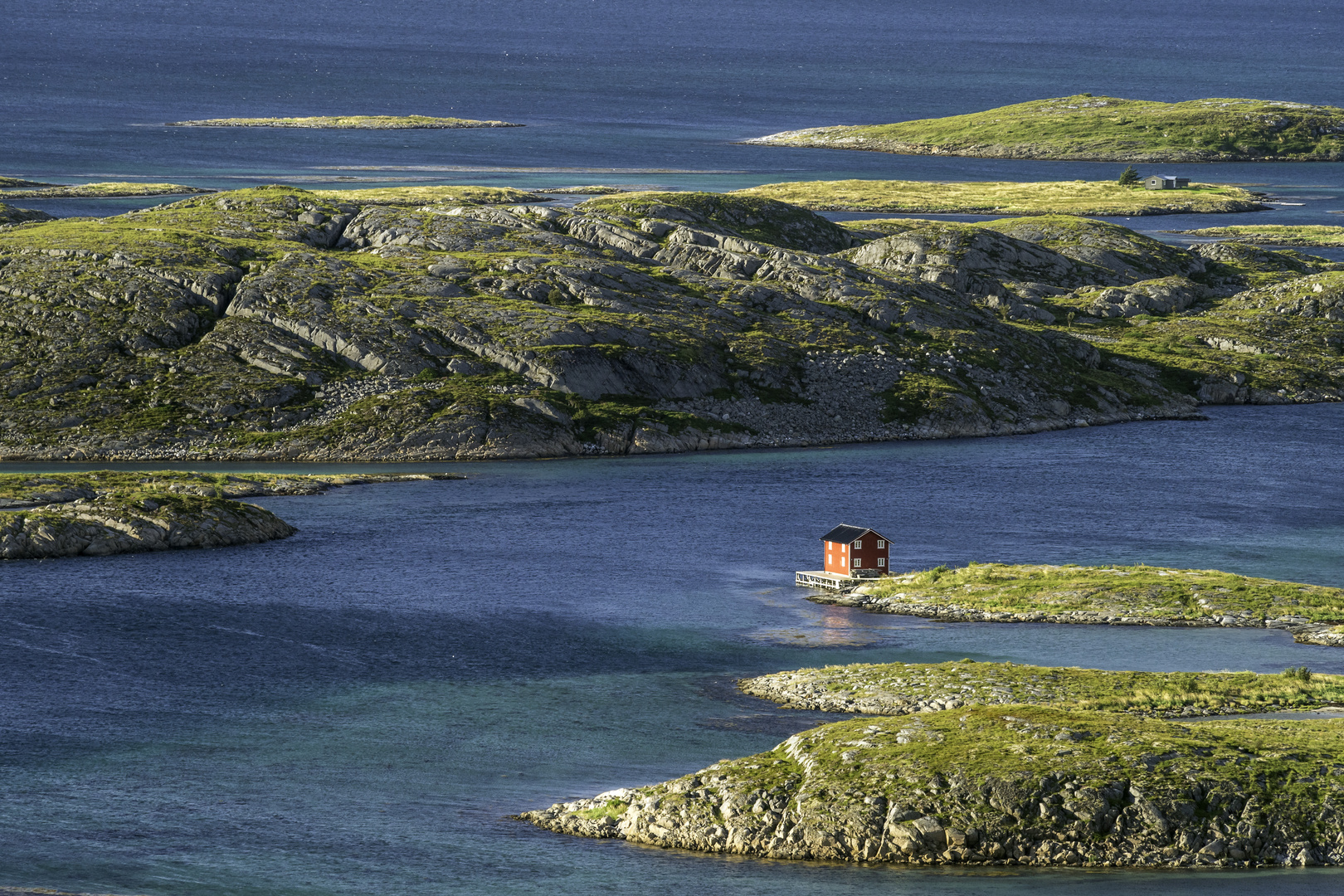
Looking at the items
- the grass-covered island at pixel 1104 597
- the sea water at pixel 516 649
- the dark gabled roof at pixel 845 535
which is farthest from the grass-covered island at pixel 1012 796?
the dark gabled roof at pixel 845 535

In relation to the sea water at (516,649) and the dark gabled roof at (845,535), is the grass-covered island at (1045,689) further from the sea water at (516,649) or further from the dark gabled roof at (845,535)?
the dark gabled roof at (845,535)

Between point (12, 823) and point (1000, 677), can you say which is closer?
point (12, 823)

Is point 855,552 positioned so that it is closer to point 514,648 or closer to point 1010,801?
point 514,648

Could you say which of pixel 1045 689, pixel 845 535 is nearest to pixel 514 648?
pixel 845 535

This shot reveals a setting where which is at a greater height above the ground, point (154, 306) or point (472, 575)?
point (154, 306)

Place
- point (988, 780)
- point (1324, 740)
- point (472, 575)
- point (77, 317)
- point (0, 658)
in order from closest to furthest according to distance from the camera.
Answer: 1. point (988, 780)
2. point (1324, 740)
3. point (0, 658)
4. point (472, 575)
5. point (77, 317)

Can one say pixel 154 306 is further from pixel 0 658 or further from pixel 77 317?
pixel 0 658

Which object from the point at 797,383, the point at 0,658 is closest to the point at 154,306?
the point at 797,383
